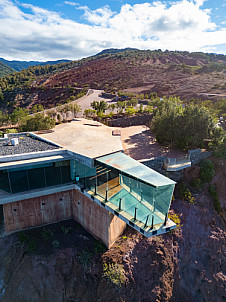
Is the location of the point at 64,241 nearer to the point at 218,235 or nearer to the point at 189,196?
the point at 189,196

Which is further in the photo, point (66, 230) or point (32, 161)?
point (66, 230)

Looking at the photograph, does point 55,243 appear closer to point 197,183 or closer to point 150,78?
point 197,183

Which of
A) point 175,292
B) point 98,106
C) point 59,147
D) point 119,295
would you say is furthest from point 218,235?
point 98,106

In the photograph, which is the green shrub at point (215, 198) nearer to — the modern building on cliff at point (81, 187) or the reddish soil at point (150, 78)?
the modern building on cliff at point (81, 187)

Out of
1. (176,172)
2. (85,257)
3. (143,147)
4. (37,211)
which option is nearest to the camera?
(85,257)

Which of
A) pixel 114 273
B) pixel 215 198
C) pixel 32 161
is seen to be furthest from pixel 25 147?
pixel 215 198

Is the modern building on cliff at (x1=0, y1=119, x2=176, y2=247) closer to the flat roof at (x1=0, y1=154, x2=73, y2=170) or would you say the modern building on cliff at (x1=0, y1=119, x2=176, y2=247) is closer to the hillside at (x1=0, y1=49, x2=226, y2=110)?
the flat roof at (x1=0, y1=154, x2=73, y2=170)
